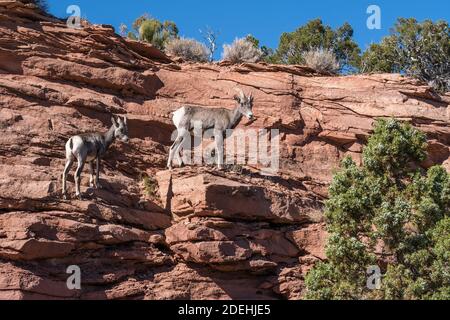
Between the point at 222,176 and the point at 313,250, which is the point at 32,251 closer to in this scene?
the point at 222,176

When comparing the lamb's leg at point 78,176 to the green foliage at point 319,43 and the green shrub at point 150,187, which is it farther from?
the green foliage at point 319,43

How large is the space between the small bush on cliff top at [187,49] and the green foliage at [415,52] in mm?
7874

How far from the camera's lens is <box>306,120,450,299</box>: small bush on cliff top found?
14.0 metres

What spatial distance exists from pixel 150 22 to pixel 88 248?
14400 millimetres

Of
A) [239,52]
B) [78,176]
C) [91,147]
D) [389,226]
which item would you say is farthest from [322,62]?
[78,176]

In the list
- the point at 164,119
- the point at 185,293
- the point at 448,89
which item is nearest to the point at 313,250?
the point at 185,293

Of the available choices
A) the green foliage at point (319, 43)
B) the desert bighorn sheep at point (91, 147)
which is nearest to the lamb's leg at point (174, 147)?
the desert bighorn sheep at point (91, 147)

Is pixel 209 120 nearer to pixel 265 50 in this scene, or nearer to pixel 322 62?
pixel 322 62

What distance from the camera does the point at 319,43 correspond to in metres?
29.8

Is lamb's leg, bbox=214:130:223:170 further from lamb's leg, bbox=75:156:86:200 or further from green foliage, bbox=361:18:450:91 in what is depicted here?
green foliage, bbox=361:18:450:91

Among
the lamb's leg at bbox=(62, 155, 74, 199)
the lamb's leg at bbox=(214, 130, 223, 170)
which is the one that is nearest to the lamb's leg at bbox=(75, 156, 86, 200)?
the lamb's leg at bbox=(62, 155, 74, 199)

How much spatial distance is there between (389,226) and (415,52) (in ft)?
48.6

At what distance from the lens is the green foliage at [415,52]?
2730cm
